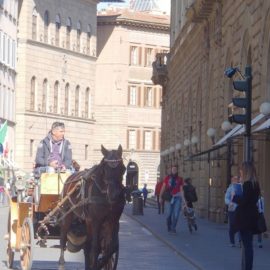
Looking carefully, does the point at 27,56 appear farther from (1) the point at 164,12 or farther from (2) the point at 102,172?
(2) the point at 102,172

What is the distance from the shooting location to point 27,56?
104750 millimetres

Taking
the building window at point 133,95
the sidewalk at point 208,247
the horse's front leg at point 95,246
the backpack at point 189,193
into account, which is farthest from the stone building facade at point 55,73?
the horse's front leg at point 95,246

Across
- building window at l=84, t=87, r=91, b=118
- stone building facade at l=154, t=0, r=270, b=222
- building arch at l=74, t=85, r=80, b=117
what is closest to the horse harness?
stone building facade at l=154, t=0, r=270, b=222

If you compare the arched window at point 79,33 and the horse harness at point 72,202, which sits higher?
the arched window at point 79,33

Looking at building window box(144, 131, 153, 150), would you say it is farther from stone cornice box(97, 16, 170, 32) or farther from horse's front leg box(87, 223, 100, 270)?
horse's front leg box(87, 223, 100, 270)

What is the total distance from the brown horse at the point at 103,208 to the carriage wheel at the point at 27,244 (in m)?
1.64

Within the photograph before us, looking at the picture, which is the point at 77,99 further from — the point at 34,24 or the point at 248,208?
the point at 248,208

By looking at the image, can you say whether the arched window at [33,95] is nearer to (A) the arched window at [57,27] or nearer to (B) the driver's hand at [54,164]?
(A) the arched window at [57,27]

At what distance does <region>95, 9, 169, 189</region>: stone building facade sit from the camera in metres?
123

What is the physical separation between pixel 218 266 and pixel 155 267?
1.38m

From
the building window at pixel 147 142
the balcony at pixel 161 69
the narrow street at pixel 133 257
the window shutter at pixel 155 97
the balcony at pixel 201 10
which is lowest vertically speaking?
the narrow street at pixel 133 257

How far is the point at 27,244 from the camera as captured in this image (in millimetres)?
19969

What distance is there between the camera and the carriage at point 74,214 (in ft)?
57.5

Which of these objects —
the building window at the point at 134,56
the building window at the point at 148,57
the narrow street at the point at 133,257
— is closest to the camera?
the narrow street at the point at 133,257
